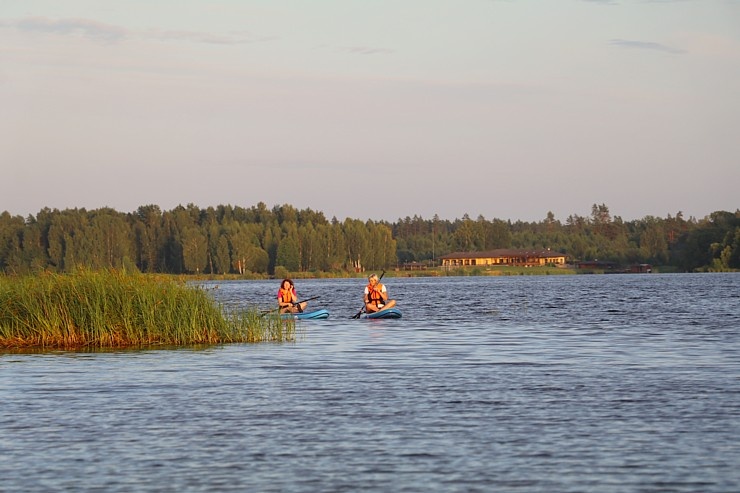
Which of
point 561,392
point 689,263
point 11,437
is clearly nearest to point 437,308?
point 561,392

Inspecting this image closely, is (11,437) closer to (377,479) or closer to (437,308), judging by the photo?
(377,479)

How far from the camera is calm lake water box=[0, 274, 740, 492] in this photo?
43.7 feet

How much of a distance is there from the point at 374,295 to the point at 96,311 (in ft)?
61.9

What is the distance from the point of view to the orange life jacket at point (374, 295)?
4512cm

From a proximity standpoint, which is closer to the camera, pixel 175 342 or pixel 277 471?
pixel 277 471

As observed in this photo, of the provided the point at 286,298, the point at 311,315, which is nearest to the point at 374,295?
the point at 311,315

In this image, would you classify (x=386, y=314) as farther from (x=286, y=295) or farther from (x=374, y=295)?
(x=286, y=295)

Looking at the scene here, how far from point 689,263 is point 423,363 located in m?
160

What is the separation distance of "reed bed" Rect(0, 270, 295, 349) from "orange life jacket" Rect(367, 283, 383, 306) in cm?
1660

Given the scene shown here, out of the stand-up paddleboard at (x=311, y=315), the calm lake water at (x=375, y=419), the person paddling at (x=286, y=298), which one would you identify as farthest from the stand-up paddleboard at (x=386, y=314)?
the calm lake water at (x=375, y=419)

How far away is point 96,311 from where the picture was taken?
27.8 m

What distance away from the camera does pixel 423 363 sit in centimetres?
2686

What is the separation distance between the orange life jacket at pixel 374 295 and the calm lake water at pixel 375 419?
1285cm

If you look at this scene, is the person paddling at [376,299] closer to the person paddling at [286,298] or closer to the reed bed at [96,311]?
the person paddling at [286,298]
